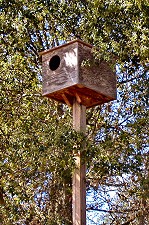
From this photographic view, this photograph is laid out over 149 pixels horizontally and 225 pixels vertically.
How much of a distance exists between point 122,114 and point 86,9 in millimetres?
1207

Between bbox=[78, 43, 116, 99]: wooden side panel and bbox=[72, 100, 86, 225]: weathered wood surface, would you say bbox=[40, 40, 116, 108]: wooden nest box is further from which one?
bbox=[72, 100, 86, 225]: weathered wood surface

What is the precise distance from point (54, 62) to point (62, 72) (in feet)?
0.83

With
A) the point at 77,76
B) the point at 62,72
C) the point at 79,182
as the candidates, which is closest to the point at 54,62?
the point at 62,72

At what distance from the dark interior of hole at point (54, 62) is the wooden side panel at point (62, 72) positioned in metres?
0.02

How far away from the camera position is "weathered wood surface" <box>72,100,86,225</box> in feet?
17.7

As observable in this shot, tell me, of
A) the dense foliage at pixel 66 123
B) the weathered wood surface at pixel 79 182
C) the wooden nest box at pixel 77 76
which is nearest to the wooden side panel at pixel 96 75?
the wooden nest box at pixel 77 76

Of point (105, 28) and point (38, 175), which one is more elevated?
point (105, 28)

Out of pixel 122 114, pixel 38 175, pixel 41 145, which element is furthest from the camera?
pixel 122 114

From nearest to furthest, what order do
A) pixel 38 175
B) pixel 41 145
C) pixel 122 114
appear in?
pixel 41 145, pixel 38 175, pixel 122 114

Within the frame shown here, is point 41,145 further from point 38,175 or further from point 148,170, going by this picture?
point 148,170

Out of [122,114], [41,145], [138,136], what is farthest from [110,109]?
[41,145]

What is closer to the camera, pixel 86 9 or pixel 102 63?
pixel 102 63

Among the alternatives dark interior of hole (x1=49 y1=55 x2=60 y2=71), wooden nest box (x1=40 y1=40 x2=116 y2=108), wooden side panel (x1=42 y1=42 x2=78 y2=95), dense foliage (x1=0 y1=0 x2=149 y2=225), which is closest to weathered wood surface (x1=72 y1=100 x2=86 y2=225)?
dense foliage (x1=0 y1=0 x2=149 y2=225)

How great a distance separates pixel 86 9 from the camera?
6414 mm
